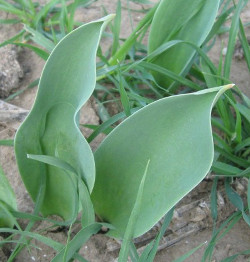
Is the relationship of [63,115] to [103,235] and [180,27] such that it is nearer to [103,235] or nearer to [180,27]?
[103,235]

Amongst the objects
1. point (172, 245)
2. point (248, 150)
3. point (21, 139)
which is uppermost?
point (21, 139)

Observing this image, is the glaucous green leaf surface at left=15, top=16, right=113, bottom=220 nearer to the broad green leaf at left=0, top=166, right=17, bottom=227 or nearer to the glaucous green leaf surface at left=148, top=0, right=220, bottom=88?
the broad green leaf at left=0, top=166, right=17, bottom=227

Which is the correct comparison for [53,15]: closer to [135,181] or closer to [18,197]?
[18,197]

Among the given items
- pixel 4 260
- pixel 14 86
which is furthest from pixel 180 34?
pixel 4 260

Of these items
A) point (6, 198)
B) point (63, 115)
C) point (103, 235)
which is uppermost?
point (63, 115)

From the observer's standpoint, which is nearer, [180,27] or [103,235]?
[103,235]

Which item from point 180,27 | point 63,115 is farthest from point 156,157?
point 180,27

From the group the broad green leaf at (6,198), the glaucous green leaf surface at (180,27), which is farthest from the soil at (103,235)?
the glaucous green leaf surface at (180,27)
